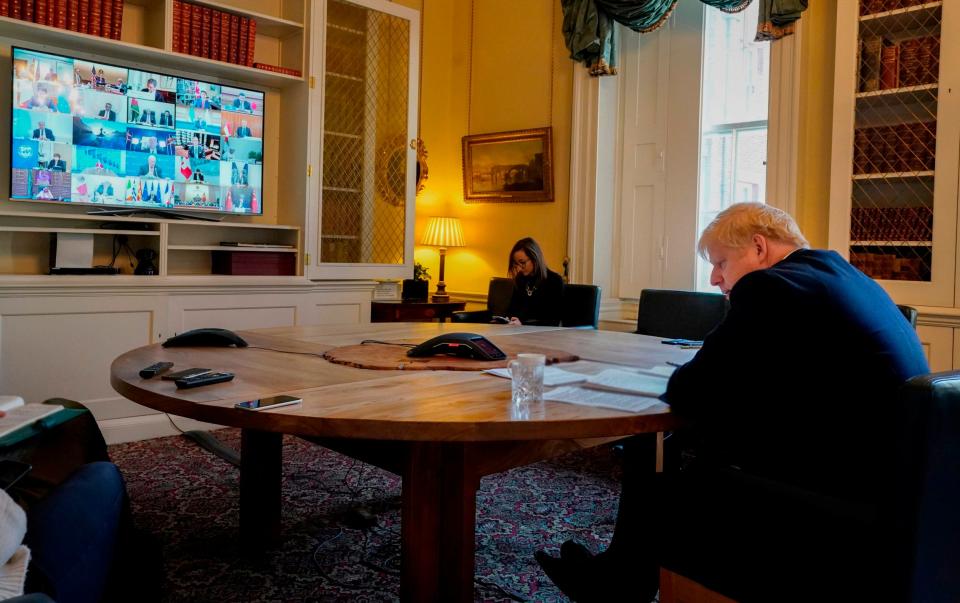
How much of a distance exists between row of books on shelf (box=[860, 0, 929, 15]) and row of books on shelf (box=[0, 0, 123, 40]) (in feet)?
11.2

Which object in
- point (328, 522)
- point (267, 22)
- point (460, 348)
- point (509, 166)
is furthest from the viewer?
point (509, 166)

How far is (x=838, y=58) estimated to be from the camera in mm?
3201

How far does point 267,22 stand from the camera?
401 cm

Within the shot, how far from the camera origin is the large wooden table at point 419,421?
1.18 metres

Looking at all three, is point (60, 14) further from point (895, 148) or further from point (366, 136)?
point (895, 148)

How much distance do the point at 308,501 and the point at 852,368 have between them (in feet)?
6.72

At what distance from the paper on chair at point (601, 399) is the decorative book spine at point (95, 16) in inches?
122

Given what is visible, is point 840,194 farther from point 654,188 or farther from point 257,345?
point 257,345

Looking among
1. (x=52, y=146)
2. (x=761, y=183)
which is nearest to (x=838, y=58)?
(x=761, y=183)

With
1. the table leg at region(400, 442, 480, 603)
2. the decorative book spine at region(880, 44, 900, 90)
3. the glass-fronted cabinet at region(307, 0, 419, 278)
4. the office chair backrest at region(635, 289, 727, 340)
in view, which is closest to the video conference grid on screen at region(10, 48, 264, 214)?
the glass-fronted cabinet at region(307, 0, 419, 278)

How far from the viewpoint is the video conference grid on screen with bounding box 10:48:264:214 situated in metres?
3.32

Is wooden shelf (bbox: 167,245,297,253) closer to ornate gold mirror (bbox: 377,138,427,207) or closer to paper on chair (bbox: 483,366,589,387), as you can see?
ornate gold mirror (bbox: 377,138,427,207)

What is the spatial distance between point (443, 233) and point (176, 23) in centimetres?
222

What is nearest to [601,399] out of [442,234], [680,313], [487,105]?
[680,313]
